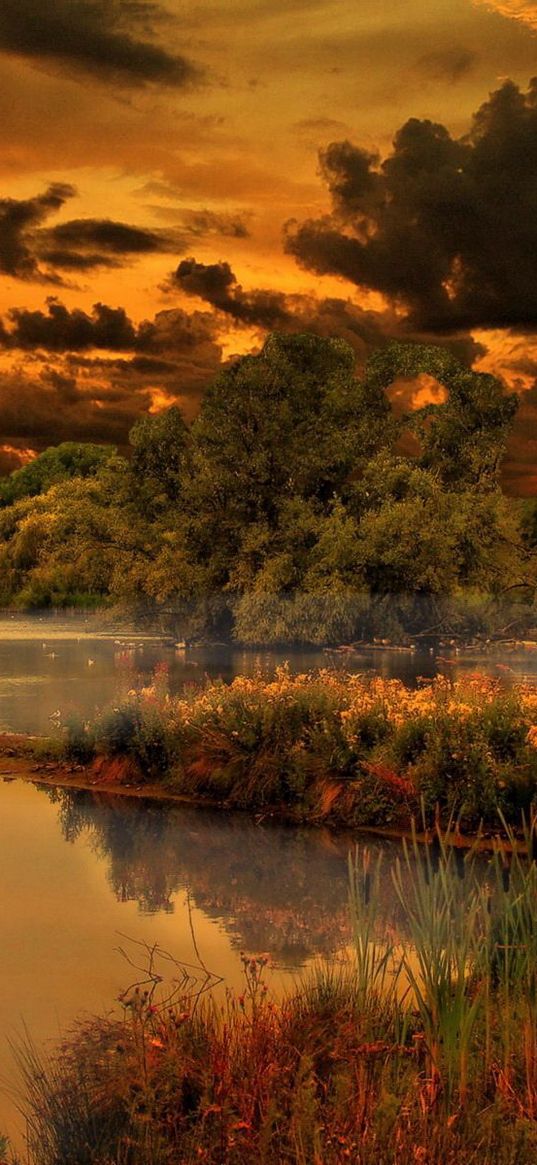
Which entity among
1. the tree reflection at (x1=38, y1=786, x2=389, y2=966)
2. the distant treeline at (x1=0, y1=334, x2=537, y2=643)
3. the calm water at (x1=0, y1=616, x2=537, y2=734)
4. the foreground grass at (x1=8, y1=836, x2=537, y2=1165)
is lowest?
the tree reflection at (x1=38, y1=786, x2=389, y2=966)

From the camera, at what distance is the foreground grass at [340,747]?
1354cm

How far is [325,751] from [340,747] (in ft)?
0.63

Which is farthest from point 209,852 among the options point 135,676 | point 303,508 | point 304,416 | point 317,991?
point 304,416

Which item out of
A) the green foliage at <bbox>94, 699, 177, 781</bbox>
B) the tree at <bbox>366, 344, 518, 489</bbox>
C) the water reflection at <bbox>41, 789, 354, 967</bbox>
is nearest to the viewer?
the water reflection at <bbox>41, 789, 354, 967</bbox>

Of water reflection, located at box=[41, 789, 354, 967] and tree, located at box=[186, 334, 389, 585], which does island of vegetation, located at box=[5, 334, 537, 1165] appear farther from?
tree, located at box=[186, 334, 389, 585]

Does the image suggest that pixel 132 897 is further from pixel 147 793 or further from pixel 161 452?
pixel 161 452

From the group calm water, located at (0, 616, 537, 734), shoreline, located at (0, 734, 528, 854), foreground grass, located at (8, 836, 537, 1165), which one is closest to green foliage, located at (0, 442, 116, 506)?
calm water, located at (0, 616, 537, 734)

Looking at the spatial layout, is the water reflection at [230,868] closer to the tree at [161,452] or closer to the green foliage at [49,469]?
the tree at [161,452]

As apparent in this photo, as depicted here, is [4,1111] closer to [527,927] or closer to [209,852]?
[527,927]

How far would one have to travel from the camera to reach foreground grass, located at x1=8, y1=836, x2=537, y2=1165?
523 centimetres

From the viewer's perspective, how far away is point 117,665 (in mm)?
40344

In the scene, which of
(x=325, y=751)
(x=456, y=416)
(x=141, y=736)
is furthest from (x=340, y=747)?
(x=456, y=416)

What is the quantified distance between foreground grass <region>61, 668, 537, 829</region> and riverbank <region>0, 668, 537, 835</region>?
0.01 metres

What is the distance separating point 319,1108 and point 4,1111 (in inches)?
66.5
